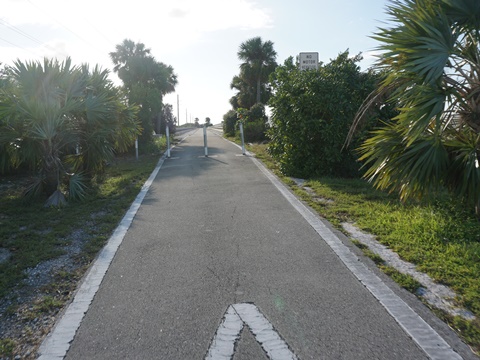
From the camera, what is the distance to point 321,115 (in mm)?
11742

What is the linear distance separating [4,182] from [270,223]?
9.25m

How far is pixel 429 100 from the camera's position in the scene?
5469 mm

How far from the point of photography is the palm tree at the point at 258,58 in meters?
41.5

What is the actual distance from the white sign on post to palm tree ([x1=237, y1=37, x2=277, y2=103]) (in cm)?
2806

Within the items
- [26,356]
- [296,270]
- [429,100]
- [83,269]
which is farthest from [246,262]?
[429,100]

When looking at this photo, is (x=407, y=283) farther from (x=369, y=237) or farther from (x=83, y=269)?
(x=83, y=269)

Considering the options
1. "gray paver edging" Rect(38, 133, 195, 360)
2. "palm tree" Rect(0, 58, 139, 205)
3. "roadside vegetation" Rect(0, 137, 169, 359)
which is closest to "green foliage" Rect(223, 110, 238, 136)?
"palm tree" Rect(0, 58, 139, 205)

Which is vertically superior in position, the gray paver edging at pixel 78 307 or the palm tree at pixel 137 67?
the palm tree at pixel 137 67

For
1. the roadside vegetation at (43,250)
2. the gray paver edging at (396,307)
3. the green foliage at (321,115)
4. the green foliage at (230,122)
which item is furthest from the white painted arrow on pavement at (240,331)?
the green foliage at (230,122)

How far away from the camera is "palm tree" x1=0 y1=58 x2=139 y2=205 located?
30.5 feet

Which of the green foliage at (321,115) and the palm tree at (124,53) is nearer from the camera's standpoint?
the green foliage at (321,115)

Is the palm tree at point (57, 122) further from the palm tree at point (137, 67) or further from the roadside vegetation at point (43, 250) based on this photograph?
the palm tree at point (137, 67)

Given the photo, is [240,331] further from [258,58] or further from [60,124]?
[258,58]

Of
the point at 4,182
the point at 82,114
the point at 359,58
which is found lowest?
the point at 4,182
